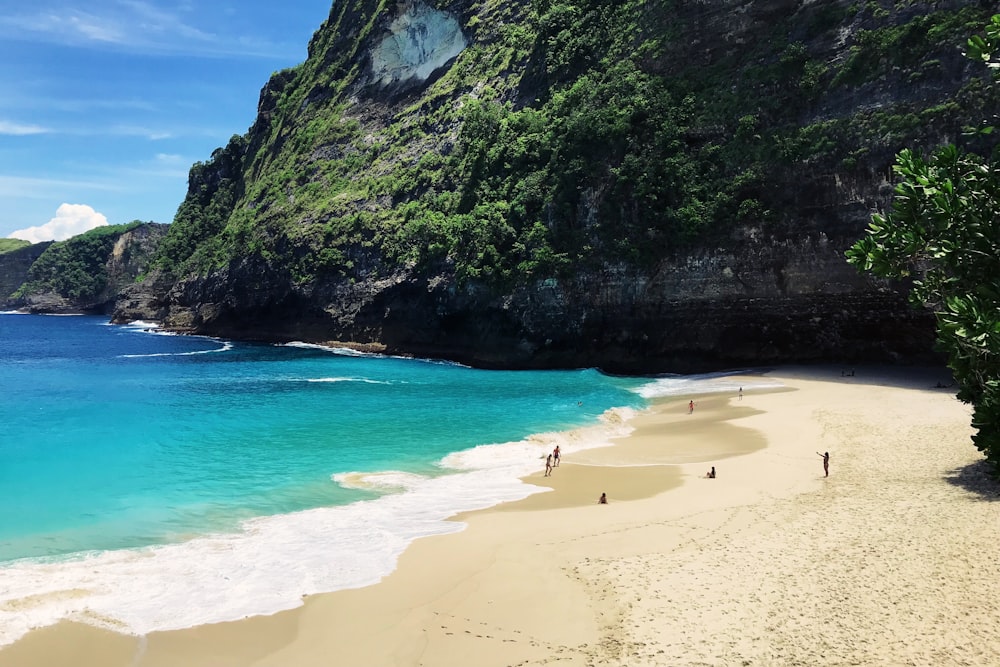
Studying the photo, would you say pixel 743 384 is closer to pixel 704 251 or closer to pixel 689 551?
pixel 704 251

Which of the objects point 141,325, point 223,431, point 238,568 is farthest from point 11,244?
point 238,568

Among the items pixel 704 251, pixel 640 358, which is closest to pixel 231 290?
pixel 640 358

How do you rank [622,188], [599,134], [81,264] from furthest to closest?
[81,264] → [599,134] → [622,188]

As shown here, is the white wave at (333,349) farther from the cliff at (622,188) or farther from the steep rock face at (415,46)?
the steep rock face at (415,46)

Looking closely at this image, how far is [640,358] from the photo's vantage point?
4216cm

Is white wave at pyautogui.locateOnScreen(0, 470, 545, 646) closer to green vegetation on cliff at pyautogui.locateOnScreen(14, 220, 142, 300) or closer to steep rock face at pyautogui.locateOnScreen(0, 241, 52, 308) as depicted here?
green vegetation on cliff at pyautogui.locateOnScreen(14, 220, 142, 300)

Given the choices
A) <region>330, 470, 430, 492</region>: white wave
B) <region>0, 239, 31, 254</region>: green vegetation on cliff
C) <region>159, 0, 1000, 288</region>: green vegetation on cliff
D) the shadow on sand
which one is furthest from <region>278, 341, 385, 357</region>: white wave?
<region>0, 239, 31, 254</region>: green vegetation on cliff

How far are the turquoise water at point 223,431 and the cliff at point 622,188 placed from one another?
596 cm

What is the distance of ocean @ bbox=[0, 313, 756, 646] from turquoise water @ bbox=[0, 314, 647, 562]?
0.10 meters

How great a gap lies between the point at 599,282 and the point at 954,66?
22.2 m

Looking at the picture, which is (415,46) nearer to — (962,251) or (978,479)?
(962,251)

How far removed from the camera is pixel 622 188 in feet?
136

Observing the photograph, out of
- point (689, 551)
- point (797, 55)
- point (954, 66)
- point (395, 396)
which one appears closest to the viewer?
point (689, 551)

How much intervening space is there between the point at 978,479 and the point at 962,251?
5195 millimetres
